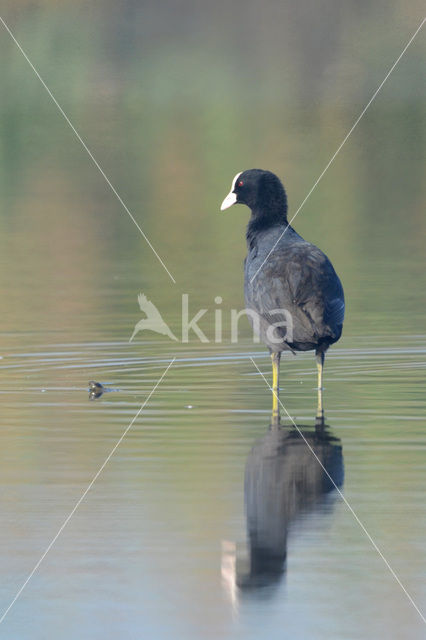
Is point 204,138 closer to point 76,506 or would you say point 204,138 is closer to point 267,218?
point 267,218

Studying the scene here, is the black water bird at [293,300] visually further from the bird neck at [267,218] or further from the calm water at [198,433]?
the bird neck at [267,218]

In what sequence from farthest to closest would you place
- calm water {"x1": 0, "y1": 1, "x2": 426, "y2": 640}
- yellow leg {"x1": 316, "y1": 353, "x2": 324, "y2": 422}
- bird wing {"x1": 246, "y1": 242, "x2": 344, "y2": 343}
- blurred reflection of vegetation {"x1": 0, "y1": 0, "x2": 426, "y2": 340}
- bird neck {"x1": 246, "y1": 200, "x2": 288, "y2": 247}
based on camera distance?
blurred reflection of vegetation {"x1": 0, "y1": 0, "x2": 426, "y2": 340}, bird neck {"x1": 246, "y1": 200, "x2": 288, "y2": 247}, bird wing {"x1": 246, "y1": 242, "x2": 344, "y2": 343}, yellow leg {"x1": 316, "y1": 353, "x2": 324, "y2": 422}, calm water {"x1": 0, "y1": 1, "x2": 426, "y2": 640}

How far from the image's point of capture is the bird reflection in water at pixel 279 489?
24.6 ft

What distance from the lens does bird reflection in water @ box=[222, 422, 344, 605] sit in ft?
24.6

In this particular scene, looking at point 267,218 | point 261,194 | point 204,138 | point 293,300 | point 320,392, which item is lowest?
point 320,392

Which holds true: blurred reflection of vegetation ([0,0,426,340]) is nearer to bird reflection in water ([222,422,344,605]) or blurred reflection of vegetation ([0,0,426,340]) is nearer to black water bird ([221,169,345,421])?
black water bird ([221,169,345,421])

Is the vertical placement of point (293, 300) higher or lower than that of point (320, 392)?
higher

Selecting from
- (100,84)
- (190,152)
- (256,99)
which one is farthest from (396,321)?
(100,84)

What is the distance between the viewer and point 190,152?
44.8m

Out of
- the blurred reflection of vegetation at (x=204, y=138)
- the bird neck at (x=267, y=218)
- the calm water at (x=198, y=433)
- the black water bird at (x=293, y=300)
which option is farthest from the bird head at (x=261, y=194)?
the blurred reflection of vegetation at (x=204, y=138)

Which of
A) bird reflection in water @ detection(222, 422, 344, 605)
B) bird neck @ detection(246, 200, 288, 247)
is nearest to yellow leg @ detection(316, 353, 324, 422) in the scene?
bird reflection in water @ detection(222, 422, 344, 605)

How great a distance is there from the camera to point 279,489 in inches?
354

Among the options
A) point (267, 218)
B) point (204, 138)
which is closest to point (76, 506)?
point (267, 218)

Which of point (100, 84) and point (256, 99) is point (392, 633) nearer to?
point (256, 99)
